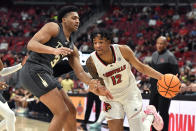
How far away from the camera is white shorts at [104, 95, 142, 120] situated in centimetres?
447

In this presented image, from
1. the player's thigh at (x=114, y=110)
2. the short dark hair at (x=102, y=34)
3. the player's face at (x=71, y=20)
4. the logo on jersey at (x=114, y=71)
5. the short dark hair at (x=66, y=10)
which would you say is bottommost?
the player's thigh at (x=114, y=110)

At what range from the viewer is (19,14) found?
28.2 m

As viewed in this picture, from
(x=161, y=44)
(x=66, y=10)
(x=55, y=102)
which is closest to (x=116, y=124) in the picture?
(x=55, y=102)

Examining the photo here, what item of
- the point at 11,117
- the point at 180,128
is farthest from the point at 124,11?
the point at 11,117

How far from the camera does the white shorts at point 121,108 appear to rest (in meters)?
4.47

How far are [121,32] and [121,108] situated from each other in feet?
55.4

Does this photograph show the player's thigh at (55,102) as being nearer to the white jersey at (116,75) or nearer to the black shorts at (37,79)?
the black shorts at (37,79)

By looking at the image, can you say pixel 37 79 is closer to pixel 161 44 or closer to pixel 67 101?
pixel 67 101

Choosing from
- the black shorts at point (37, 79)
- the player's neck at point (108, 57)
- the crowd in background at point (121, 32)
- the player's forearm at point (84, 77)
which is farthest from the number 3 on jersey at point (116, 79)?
the crowd in background at point (121, 32)

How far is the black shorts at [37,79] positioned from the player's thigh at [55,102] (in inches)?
2.3

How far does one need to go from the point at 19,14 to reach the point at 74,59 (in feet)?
80.8

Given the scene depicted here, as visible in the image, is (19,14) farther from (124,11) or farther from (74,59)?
(74,59)

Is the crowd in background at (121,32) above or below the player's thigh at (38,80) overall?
below

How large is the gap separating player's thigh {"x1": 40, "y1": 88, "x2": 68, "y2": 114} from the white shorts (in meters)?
0.62
